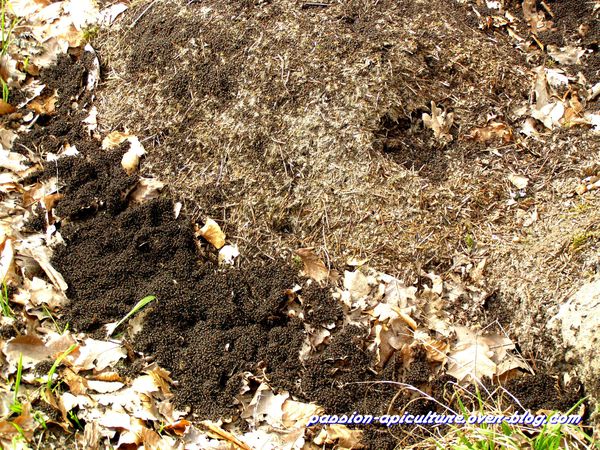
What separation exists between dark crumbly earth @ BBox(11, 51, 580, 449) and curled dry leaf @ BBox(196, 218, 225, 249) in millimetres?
65

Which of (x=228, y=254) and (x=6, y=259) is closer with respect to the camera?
(x=6, y=259)

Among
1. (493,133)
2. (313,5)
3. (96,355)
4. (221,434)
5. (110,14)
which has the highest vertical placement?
(313,5)

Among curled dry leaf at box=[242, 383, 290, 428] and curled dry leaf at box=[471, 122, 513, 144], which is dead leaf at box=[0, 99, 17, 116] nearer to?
curled dry leaf at box=[242, 383, 290, 428]

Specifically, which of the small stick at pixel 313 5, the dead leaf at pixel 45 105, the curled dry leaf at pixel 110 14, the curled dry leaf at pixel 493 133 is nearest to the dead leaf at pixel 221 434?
the curled dry leaf at pixel 493 133

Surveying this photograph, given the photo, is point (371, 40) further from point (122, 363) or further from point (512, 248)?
point (122, 363)

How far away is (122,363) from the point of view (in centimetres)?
302

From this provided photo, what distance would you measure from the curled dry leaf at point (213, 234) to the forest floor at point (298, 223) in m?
0.01

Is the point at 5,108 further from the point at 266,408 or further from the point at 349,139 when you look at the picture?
the point at 266,408

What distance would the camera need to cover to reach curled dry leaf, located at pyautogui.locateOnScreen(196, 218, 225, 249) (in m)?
3.50

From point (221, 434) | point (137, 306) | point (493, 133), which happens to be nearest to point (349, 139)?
point (493, 133)

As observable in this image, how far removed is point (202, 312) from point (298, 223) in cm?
76

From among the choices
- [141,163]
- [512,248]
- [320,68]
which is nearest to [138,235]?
[141,163]

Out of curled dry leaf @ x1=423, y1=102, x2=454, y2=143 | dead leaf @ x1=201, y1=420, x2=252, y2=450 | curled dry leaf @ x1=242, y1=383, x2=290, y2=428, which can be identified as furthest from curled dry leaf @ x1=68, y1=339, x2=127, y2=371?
curled dry leaf @ x1=423, y1=102, x2=454, y2=143

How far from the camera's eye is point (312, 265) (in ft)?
11.2
